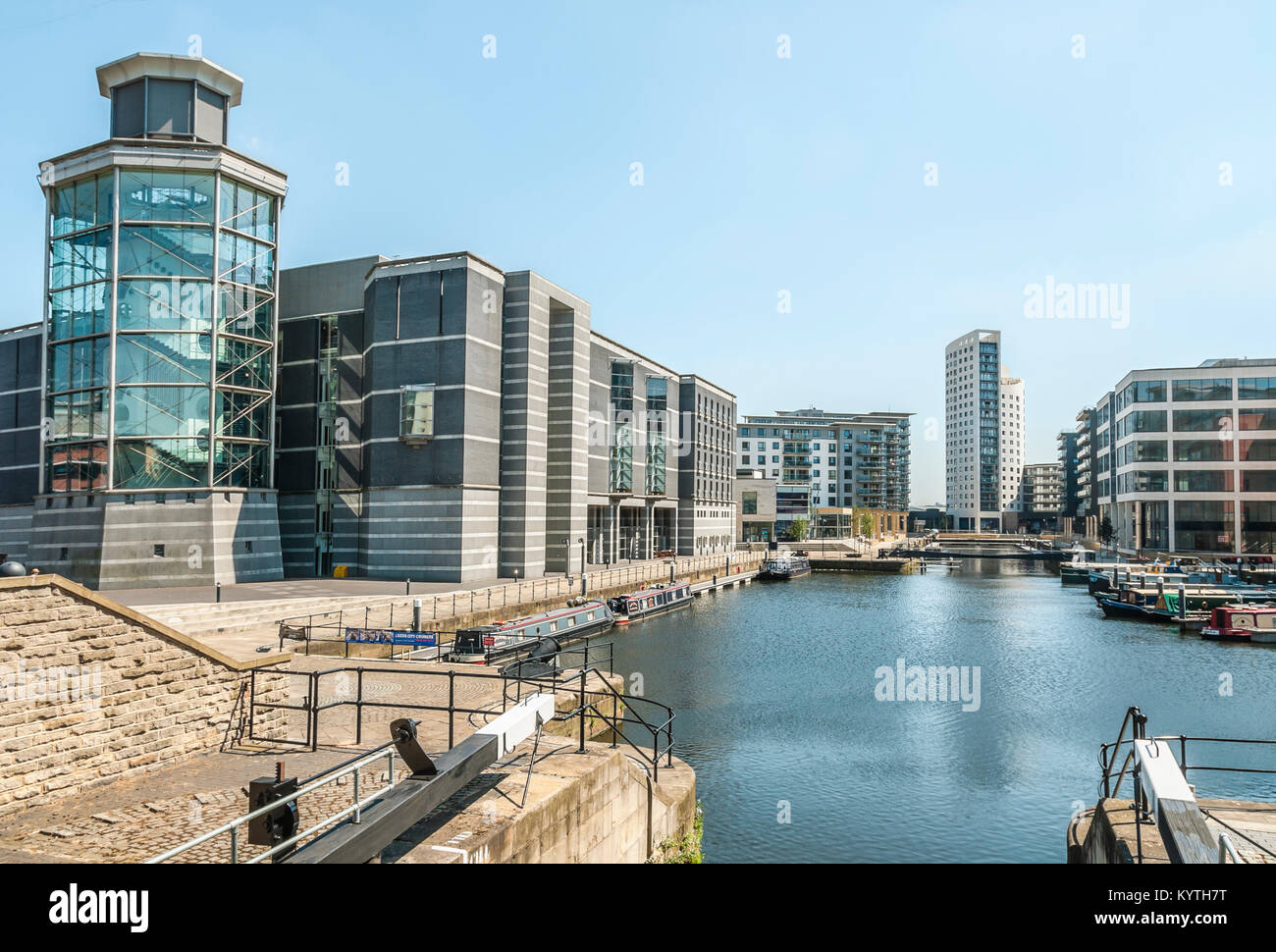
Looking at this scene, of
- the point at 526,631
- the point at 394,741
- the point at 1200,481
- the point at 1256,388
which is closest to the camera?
the point at 394,741

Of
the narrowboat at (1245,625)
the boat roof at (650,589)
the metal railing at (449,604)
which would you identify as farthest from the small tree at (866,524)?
the narrowboat at (1245,625)

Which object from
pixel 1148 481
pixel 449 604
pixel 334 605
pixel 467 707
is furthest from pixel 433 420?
pixel 1148 481

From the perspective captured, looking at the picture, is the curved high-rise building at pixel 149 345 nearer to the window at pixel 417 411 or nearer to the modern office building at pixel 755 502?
the window at pixel 417 411

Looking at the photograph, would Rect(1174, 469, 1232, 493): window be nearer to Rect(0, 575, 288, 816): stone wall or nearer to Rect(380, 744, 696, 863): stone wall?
Rect(380, 744, 696, 863): stone wall

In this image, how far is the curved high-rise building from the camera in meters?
42.4

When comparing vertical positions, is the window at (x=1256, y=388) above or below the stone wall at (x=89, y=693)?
above

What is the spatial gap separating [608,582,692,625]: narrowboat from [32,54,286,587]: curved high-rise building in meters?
21.2

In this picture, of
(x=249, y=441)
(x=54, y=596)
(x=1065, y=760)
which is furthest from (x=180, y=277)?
(x=1065, y=760)

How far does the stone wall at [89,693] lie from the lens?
398 inches

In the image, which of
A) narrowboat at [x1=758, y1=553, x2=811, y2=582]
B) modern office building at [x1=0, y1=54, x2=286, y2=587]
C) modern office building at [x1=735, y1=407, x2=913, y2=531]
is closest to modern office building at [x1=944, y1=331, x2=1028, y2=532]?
modern office building at [x1=735, y1=407, x2=913, y2=531]

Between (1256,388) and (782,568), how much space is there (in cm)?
5095

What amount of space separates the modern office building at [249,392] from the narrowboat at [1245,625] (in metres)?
39.7

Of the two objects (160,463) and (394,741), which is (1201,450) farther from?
(394,741)

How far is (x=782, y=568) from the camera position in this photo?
85.7m
